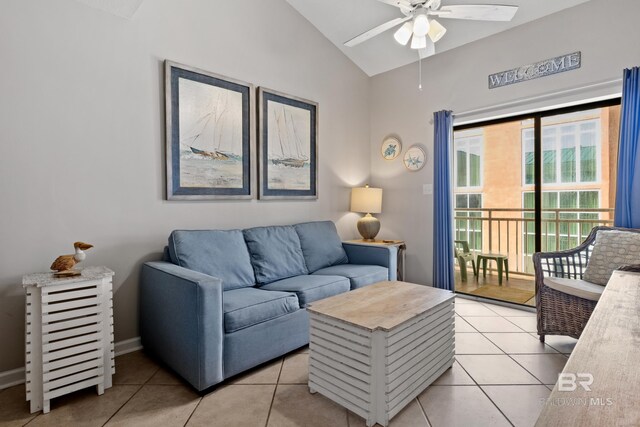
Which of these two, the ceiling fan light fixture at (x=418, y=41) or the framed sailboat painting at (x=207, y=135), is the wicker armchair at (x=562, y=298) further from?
the framed sailboat painting at (x=207, y=135)

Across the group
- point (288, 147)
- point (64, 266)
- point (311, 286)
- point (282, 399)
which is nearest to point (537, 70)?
point (288, 147)

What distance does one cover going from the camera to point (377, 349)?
1.62 metres

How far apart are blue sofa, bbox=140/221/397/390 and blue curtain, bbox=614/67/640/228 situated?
1859mm

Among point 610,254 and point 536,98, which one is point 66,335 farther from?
point 536,98

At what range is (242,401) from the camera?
185cm

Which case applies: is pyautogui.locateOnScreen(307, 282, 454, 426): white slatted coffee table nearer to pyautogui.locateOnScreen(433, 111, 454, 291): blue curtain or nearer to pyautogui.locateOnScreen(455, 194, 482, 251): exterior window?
pyautogui.locateOnScreen(433, 111, 454, 291): blue curtain

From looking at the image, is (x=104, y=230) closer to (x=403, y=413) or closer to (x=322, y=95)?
(x=403, y=413)

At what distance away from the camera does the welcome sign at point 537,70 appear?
298 cm

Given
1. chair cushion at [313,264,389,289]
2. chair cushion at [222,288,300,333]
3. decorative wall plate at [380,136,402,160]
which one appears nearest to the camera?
chair cushion at [222,288,300,333]

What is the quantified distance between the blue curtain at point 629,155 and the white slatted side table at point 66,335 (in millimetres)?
3705

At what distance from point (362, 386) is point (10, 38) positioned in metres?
2.78

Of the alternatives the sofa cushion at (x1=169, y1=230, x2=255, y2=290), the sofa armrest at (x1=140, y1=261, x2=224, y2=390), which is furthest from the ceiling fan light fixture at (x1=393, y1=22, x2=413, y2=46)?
the sofa armrest at (x1=140, y1=261, x2=224, y2=390)

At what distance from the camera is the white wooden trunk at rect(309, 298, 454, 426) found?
63.8 inches

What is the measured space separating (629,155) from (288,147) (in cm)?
287
